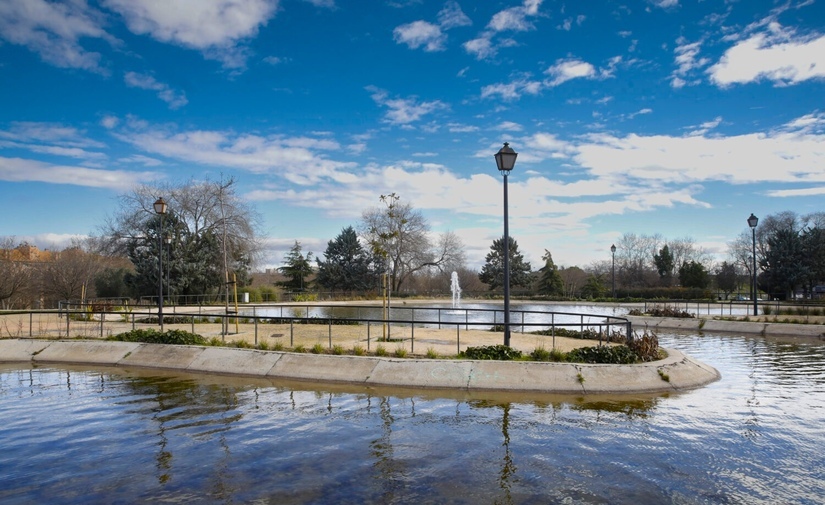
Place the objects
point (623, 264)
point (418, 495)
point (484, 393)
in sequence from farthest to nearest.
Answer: point (623, 264)
point (484, 393)
point (418, 495)

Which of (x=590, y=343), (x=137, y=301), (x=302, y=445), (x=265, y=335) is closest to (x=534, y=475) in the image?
(x=302, y=445)

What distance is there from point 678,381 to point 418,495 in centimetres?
879

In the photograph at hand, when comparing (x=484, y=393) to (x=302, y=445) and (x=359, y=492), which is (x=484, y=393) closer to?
(x=302, y=445)

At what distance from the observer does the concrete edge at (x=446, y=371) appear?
1214 centimetres

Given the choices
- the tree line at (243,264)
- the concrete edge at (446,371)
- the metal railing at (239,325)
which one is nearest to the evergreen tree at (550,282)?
the tree line at (243,264)

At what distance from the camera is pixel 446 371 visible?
12.8 m

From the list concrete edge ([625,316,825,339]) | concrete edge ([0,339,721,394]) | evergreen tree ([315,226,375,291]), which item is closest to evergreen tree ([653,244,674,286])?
evergreen tree ([315,226,375,291])

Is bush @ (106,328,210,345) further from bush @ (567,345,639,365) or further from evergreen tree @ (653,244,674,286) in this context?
evergreen tree @ (653,244,674,286)

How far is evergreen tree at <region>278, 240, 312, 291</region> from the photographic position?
69.8m

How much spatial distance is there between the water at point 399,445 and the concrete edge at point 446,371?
547 millimetres

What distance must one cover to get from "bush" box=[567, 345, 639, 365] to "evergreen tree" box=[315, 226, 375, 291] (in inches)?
2171

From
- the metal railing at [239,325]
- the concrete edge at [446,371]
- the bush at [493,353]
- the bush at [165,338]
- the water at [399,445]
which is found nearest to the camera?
the water at [399,445]

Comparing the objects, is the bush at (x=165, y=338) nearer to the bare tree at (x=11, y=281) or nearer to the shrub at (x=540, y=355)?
the shrub at (x=540, y=355)

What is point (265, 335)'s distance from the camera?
19875 mm
